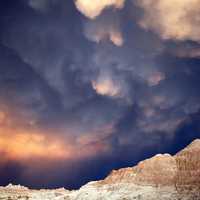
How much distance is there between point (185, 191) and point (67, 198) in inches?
2134

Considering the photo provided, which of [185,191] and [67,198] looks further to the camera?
A: [67,198]

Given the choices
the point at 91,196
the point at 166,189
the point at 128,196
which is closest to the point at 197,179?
the point at 166,189

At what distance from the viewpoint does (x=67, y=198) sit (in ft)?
650

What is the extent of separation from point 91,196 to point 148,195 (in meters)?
28.1

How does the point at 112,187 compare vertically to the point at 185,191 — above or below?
above

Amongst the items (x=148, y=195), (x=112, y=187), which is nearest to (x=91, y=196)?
(x=112, y=187)

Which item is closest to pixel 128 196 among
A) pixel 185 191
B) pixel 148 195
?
pixel 148 195

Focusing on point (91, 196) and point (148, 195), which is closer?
point (148, 195)

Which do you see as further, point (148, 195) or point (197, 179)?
point (197, 179)

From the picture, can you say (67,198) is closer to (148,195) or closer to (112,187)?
(112,187)

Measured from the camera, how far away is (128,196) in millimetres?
183875

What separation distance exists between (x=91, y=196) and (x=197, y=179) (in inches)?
1902

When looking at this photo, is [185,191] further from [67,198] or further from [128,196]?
[67,198]

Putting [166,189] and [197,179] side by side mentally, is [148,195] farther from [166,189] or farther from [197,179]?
[197,179]
